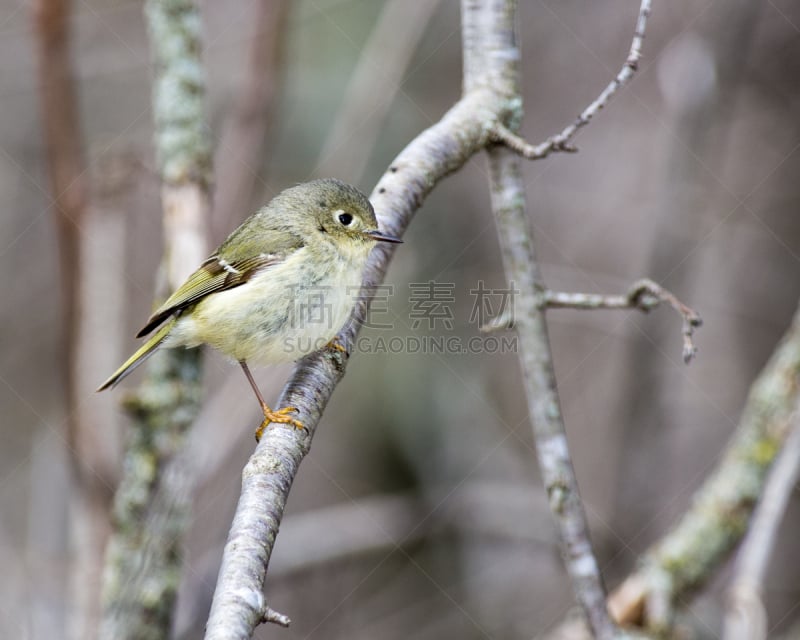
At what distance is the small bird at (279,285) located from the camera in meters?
3.27

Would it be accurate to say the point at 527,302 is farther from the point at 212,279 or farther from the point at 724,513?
the point at 724,513

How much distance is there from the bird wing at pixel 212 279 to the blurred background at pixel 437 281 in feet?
3.62

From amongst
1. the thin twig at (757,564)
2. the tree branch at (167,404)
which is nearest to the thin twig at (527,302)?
the thin twig at (757,564)

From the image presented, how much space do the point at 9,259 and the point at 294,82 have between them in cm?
268

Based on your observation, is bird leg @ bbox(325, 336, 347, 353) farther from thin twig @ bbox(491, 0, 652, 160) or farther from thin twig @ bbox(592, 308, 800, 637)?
thin twig @ bbox(592, 308, 800, 637)

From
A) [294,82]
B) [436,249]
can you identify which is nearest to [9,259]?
[294,82]

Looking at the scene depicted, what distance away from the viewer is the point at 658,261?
5.12 meters

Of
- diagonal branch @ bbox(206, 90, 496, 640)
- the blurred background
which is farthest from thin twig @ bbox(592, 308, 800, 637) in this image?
diagonal branch @ bbox(206, 90, 496, 640)

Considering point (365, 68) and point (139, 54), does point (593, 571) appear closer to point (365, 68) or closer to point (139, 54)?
point (365, 68)

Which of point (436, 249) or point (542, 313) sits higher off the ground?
point (436, 249)

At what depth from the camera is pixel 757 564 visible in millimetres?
3059

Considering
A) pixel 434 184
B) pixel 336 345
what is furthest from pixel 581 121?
pixel 336 345

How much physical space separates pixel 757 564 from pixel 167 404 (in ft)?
8.43

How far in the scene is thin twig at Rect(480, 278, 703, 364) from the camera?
8.87 ft
